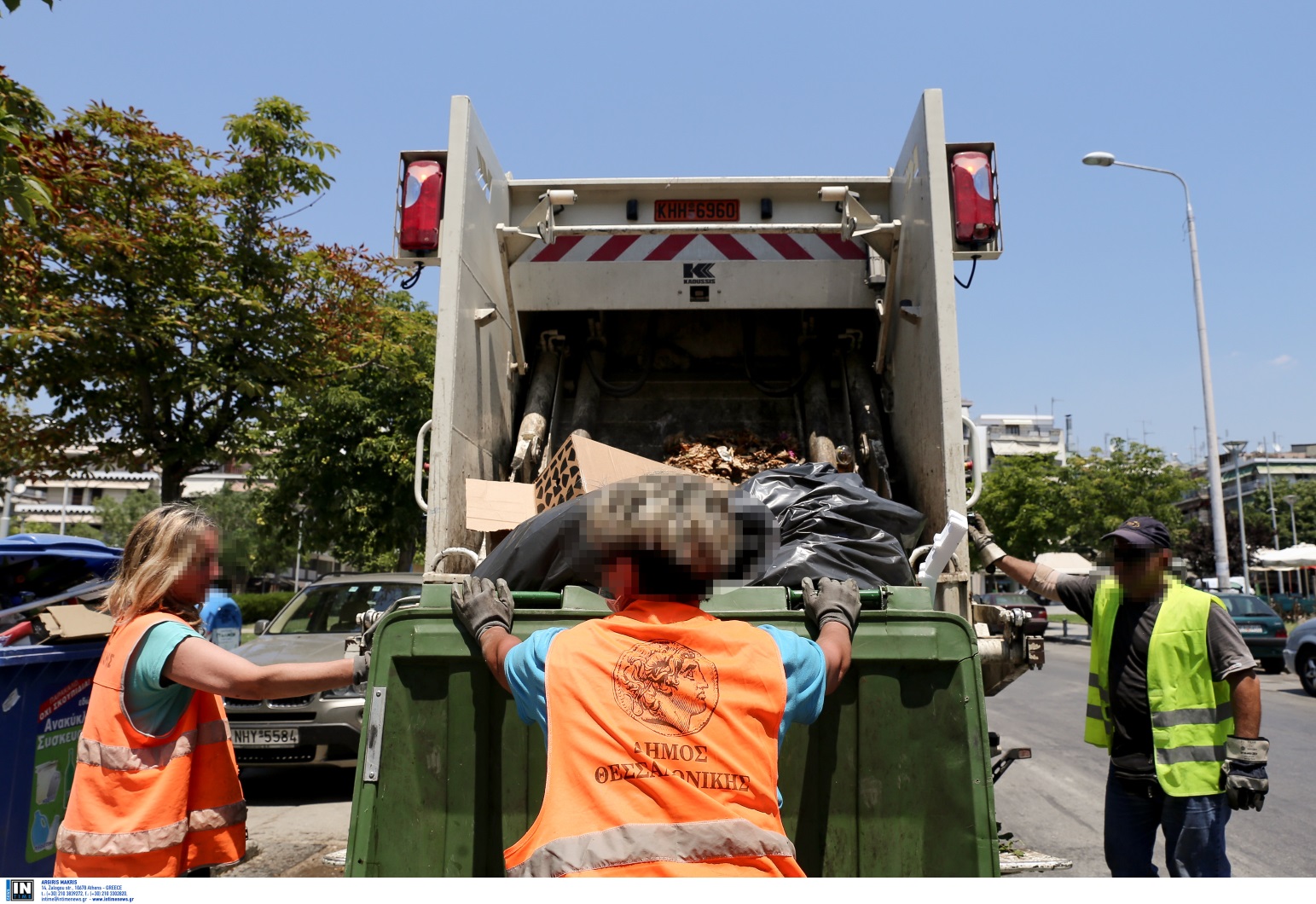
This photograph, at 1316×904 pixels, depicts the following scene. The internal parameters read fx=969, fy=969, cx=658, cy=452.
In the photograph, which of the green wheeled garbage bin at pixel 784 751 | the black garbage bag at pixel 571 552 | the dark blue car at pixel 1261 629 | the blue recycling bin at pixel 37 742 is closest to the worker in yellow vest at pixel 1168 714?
the green wheeled garbage bin at pixel 784 751

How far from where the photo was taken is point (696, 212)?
189 inches

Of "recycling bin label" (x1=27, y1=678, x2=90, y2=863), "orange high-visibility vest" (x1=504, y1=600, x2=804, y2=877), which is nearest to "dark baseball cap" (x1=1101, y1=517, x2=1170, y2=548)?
"orange high-visibility vest" (x1=504, y1=600, x2=804, y2=877)

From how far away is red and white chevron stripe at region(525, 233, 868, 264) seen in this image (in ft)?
15.8

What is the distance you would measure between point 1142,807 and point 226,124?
906cm

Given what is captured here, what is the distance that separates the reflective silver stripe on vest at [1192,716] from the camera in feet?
9.64

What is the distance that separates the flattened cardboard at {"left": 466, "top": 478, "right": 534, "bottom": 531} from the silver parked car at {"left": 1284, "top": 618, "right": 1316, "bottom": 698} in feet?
38.5

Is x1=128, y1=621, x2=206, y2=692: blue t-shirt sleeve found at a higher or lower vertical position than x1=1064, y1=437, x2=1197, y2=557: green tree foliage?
lower

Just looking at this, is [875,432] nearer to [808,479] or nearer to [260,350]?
[808,479]

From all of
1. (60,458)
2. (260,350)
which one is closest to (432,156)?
(260,350)

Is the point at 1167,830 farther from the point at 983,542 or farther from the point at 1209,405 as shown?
the point at 1209,405

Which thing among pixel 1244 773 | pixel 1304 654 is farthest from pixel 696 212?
pixel 1304 654

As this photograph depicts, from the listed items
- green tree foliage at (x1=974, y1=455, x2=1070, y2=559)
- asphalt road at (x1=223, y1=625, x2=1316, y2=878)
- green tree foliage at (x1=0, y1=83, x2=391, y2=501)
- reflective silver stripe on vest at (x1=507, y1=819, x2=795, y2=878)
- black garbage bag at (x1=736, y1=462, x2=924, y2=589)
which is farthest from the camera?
green tree foliage at (x1=974, y1=455, x2=1070, y2=559)

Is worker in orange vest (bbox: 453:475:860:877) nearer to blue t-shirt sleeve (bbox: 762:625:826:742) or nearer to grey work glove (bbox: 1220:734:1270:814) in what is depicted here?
blue t-shirt sleeve (bbox: 762:625:826:742)

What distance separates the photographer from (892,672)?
212cm
